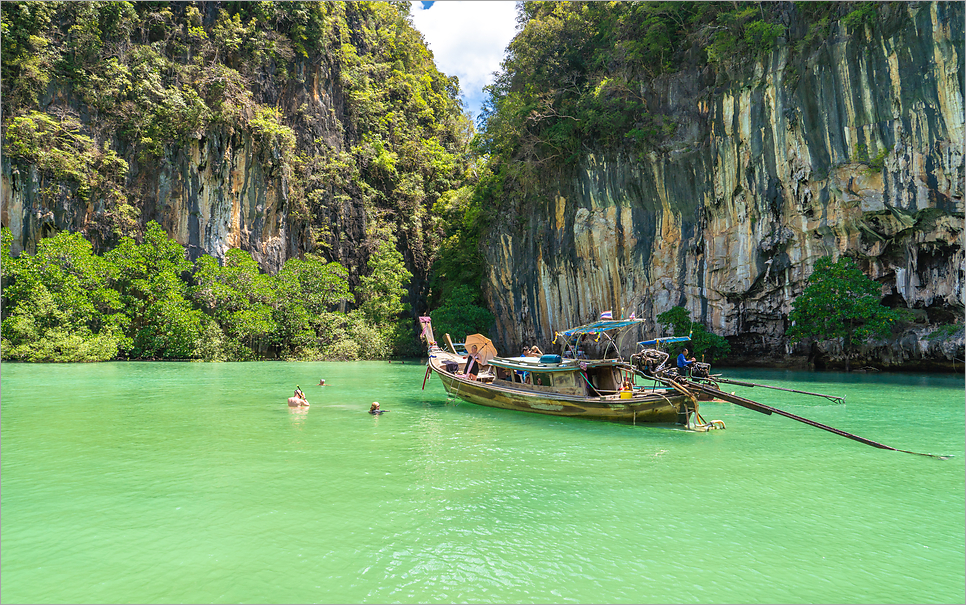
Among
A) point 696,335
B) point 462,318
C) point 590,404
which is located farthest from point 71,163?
point 696,335

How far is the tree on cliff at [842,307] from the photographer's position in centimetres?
2234

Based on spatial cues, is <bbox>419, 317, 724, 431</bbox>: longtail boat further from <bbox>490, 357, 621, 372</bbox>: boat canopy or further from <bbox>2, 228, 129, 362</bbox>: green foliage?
<bbox>2, 228, 129, 362</bbox>: green foliage

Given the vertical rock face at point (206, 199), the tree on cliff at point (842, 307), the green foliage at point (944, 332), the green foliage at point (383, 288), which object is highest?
the vertical rock face at point (206, 199)

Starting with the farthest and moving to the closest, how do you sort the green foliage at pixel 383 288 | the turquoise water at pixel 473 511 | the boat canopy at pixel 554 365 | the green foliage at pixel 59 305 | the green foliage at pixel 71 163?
1. the green foliage at pixel 383 288
2. the green foliage at pixel 71 163
3. the green foliage at pixel 59 305
4. the boat canopy at pixel 554 365
5. the turquoise water at pixel 473 511

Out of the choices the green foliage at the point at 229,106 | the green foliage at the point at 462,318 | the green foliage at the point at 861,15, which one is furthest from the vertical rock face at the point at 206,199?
the green foliage at the point at 861,15

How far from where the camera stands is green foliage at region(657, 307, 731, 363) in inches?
1088

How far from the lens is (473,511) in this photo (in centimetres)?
662

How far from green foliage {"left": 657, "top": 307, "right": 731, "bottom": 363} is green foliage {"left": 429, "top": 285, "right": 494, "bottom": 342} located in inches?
576

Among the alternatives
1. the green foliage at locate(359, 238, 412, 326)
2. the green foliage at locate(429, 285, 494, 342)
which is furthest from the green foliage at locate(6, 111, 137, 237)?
the green foliage at locate(429, 285, 494, 342)

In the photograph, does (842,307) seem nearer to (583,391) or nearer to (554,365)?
(583,391)

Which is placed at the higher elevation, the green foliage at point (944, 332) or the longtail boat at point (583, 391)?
the green foliage at point (944, 332)

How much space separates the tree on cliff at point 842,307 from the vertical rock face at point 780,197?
1632 mm

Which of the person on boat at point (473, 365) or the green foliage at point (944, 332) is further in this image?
the green foliage at point (944, 332)

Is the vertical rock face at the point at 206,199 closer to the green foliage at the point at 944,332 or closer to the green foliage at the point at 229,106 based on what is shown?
the green foliage at the point at 229,106
